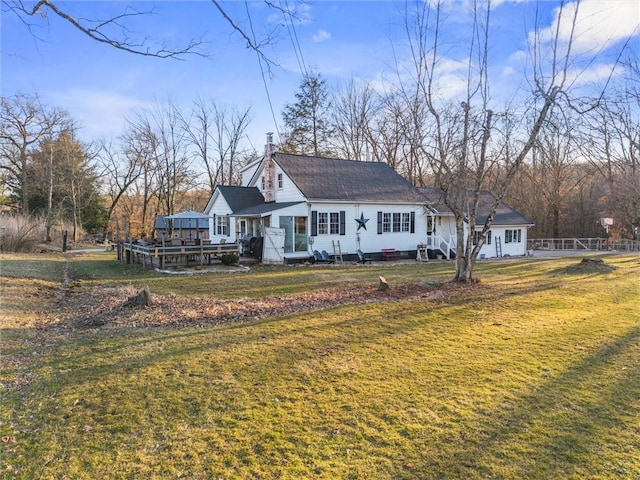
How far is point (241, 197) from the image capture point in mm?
24859

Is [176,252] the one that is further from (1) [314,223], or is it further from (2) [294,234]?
(1) [314,223]

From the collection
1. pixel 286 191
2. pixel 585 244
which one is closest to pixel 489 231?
pixel 286 191

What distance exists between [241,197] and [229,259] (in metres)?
7.28

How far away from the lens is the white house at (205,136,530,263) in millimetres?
20391

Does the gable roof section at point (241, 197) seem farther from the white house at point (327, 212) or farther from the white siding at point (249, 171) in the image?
the white siding at point (249, 171)

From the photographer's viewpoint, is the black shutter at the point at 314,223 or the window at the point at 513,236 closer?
the black shutter at the point at 314,223

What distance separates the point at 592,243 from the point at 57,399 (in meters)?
39.4

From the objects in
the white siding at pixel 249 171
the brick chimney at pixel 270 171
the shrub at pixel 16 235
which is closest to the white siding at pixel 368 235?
the brick chimney at pixel 270 171

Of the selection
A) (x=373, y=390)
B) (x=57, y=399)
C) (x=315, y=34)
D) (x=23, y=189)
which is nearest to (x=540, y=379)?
(x=373, y=390)

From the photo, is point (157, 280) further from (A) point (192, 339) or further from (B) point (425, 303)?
(B) point (425, 303)

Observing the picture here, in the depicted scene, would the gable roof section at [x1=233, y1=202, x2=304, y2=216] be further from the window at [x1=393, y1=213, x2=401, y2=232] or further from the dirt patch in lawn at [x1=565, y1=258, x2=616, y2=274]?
the dirt patch in lawn at [x1=565, y1=258, x2=616, y2=274]

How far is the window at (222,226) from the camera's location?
25281 millimetres

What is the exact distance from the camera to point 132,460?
3250 mm

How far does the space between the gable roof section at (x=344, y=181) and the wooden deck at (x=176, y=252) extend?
5.09 m
